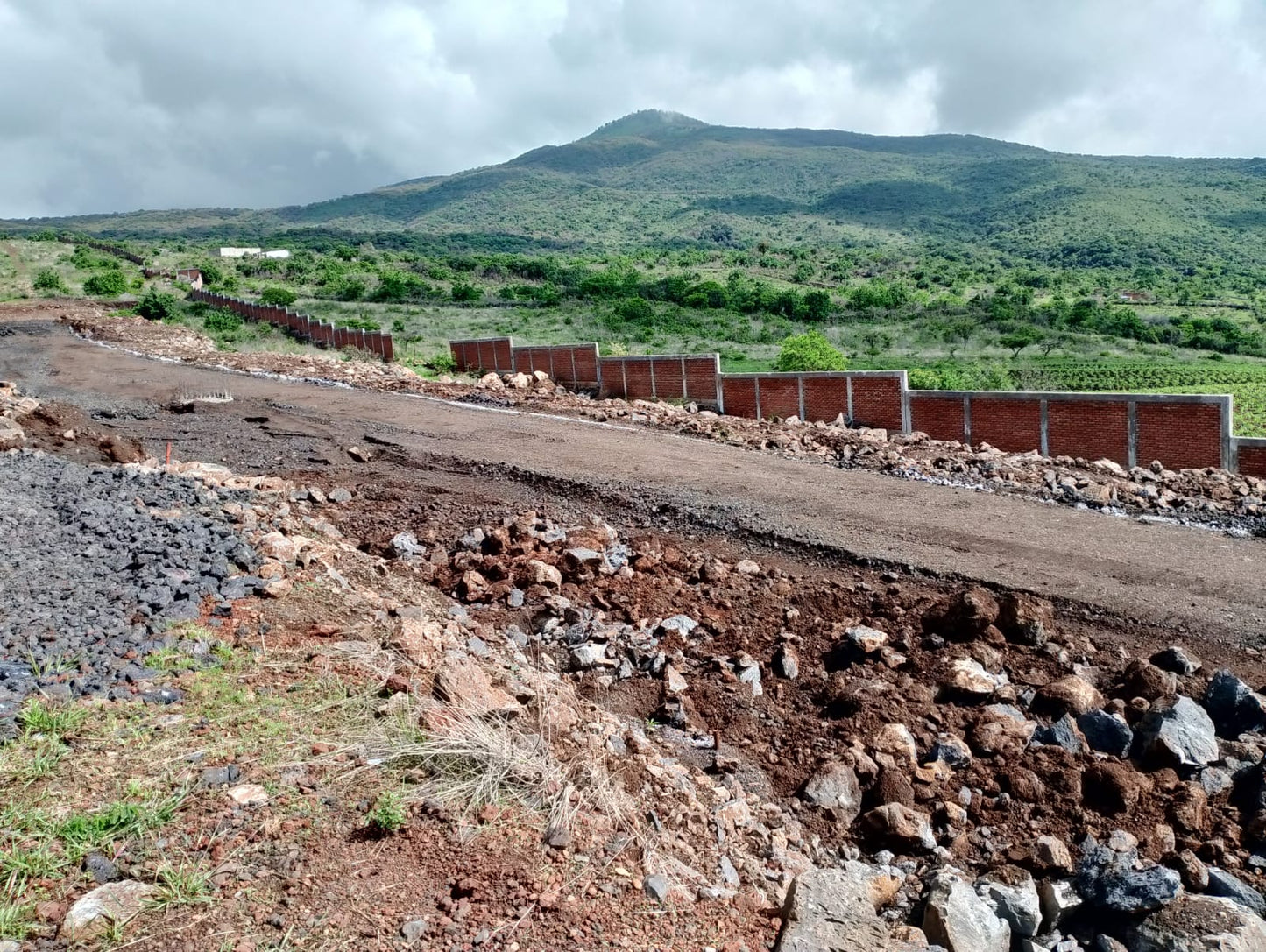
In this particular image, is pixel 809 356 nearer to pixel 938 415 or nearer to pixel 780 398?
pixel 780 398

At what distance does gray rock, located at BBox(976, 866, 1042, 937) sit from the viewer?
4.80 metres

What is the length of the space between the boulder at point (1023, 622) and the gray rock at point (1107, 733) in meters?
1.33

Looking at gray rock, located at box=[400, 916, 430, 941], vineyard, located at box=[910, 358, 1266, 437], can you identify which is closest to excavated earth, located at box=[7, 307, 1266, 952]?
gray rock, located at box=[400, 916, 430, 941]

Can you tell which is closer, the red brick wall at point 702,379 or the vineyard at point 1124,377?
the red brick wall at point 702,379

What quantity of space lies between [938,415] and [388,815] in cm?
1707

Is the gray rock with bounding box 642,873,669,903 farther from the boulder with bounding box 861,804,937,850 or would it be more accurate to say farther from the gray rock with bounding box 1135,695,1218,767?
the gray rock with bounding box 1135,695,1218,767

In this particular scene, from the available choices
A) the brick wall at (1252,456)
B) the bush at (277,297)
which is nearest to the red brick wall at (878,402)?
the brick wall at (1252,456)

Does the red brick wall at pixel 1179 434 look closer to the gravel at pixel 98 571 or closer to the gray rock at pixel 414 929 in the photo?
the gravel at pixel 98 571

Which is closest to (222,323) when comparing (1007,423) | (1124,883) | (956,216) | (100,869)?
(1007,423)

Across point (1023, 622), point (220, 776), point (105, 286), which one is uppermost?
point (105, 286)

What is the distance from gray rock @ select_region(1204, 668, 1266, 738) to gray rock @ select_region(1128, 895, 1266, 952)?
219 centimetres

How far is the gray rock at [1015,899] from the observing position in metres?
4.80

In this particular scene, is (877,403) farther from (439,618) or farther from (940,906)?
(940,906)

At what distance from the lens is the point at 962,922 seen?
15.2 feet
